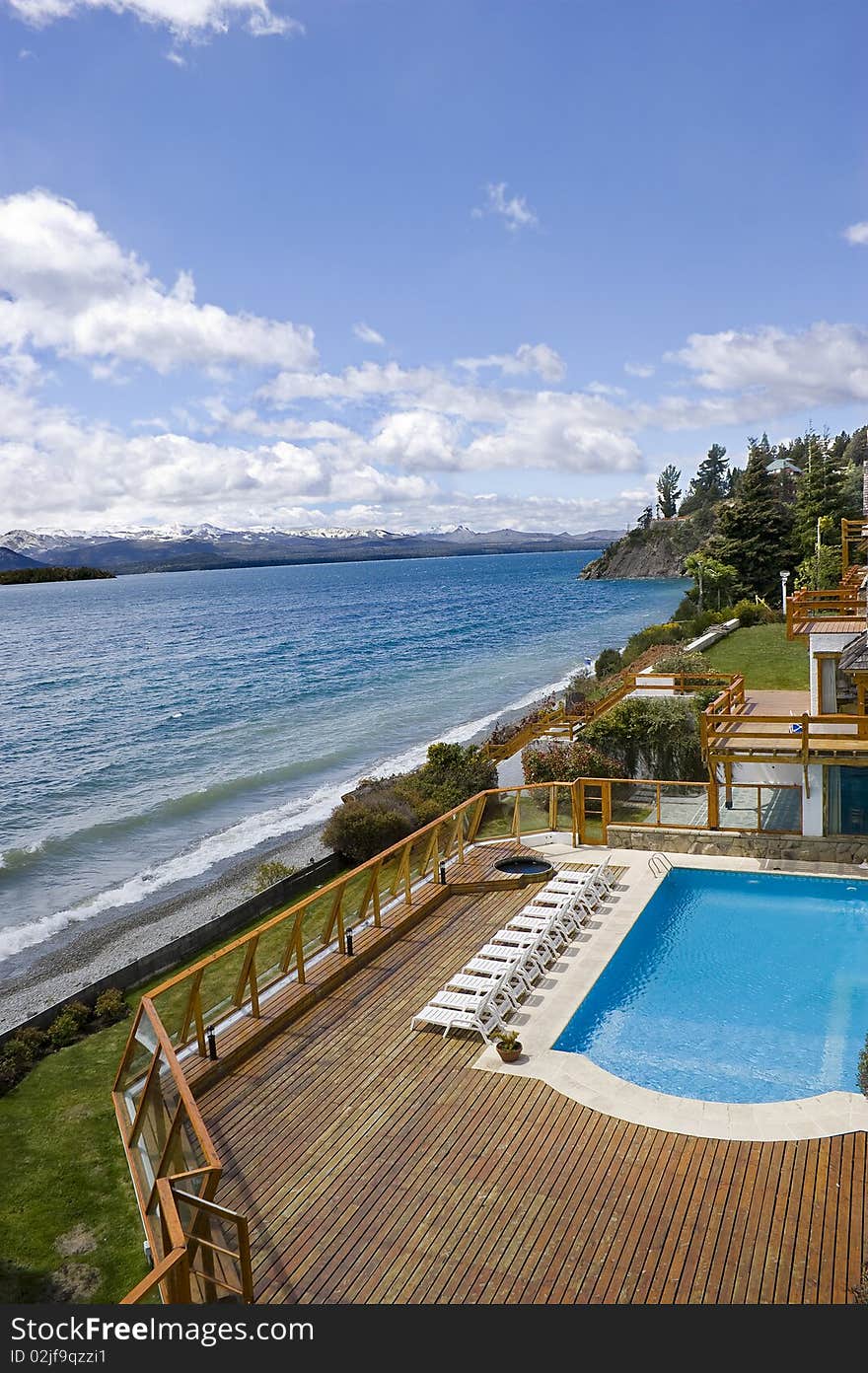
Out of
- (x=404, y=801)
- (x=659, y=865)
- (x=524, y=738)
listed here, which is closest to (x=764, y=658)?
(x=524, y=738)

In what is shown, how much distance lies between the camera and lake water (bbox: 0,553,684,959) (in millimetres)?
26016

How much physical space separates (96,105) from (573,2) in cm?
1003

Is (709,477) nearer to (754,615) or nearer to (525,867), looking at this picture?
(754,615)

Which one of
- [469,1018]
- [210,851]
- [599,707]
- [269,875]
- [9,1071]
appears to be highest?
[599,707]

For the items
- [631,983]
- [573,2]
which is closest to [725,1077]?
[631,983]

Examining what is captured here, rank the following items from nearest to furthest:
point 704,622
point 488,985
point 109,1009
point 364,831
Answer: point 488,985 < point 109,1009 < point 364,831 < point 704,622

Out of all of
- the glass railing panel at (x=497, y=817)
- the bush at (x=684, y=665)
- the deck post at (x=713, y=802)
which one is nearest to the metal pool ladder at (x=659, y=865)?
the deck post at (x=713, y=802)

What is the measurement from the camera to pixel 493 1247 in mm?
7000

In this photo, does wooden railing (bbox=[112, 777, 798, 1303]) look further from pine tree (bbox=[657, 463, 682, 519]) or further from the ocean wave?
pine tree (bbox=[657, 463, 682, 519])

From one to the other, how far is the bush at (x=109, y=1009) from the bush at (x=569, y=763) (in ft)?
37.5

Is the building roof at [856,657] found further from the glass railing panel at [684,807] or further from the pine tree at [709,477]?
the pine tree at [709,477]

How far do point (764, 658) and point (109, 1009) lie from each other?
2786cm

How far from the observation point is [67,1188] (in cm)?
1053

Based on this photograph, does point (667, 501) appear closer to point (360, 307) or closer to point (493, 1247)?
point (360, 307)
